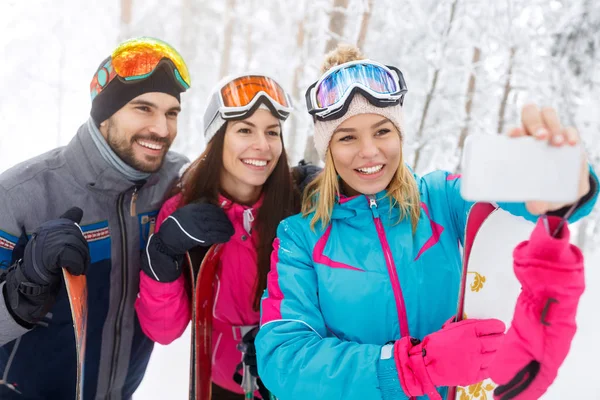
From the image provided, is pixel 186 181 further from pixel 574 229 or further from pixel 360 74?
pixel 574 229

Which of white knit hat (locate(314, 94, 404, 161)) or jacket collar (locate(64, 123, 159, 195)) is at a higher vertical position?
white knit hat (locate(314, 94, 404, 161))

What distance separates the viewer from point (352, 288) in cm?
187

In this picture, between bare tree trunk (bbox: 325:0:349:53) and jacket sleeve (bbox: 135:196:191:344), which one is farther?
bare tree trunk (bbox: 325:0:349:53)

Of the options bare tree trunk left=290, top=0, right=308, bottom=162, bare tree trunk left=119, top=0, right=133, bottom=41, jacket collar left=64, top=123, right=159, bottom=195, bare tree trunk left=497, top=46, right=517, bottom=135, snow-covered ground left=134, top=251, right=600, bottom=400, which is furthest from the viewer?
bare tree trunk left=290, top=0, right=308, bottom=162

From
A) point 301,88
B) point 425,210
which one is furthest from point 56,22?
point 425,210

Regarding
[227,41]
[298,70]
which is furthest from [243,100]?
[227,41]

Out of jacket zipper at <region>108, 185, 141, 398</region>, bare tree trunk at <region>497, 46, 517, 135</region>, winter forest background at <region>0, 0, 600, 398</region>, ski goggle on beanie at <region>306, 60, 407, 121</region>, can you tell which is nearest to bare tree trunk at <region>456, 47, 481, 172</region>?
winter forest background at <region>0, 0, 600, 398</region>

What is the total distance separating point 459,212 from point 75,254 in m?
2.08

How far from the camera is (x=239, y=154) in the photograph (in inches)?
109

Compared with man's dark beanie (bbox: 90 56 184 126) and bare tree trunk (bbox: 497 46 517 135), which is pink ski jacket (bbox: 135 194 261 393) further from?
bare tree trunk (bbox: 497 46 517 135)

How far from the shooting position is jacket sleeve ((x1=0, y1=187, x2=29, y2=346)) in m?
2.18

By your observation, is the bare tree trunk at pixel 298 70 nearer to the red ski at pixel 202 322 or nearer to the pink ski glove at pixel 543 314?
the red ski at pixel 202 322

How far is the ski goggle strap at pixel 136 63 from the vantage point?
8.91ft

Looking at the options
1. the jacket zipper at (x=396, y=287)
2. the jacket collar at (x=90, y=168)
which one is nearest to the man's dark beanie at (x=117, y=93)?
the jacket collar at (x=90, y=168)
